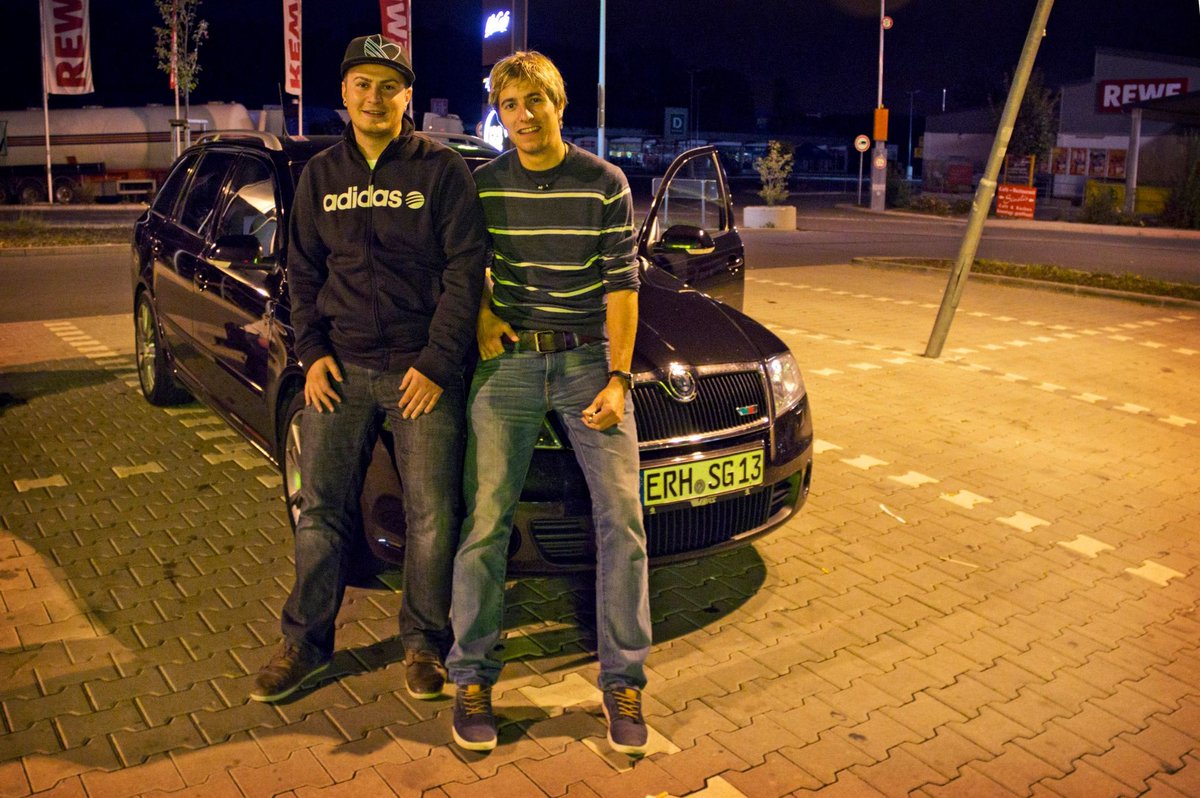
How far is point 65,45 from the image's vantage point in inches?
1145

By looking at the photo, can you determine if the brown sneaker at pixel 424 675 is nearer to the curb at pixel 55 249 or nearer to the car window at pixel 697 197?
the car window at pixel 697 197

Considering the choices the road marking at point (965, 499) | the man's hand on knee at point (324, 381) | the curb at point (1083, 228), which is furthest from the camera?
the curb at point (1083, 228)

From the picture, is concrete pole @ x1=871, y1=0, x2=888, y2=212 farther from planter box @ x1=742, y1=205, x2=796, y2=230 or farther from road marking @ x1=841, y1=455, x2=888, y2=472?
road marking @ x1=841, y1=455, x2=888, y2=472

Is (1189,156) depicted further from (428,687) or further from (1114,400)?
(428,687)

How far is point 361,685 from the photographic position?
386 centimetres

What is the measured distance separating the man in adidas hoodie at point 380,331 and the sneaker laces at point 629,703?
2.06ft

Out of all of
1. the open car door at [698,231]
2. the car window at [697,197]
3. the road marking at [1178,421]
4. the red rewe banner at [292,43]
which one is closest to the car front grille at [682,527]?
the open car door at [698,231]

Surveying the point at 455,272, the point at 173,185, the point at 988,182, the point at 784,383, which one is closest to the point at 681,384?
the point at 784,383

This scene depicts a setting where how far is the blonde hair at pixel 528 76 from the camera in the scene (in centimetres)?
342

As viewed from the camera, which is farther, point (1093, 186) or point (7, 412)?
point (1093, 186)

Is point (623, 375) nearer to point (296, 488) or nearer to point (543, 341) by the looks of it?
point (543, 341)

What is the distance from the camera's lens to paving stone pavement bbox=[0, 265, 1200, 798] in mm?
3361

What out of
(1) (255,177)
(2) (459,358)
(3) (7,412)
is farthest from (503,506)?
(3) (7,412)

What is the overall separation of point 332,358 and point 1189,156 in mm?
32928
